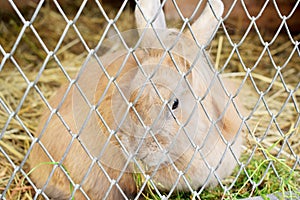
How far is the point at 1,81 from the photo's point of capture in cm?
369

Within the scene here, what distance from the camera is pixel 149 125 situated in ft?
6.93

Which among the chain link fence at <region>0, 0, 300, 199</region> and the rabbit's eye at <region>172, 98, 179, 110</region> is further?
the rabbit's eye at <region>172, 98, 179, 110</region>

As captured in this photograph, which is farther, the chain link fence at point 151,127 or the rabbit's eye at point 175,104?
the rabbit's eye at point 175,104

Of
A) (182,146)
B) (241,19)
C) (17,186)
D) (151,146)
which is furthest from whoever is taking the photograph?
(241,19)

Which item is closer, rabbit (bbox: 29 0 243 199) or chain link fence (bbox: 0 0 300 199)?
chain link fence (bbox: 0 0 300 199)

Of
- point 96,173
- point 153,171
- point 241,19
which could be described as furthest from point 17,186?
point 241,19

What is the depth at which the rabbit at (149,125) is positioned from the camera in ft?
7.06

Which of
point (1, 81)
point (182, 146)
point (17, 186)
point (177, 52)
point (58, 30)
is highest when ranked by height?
point (58, 30)

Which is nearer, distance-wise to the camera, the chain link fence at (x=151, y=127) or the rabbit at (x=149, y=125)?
the chain link fence at (x=151, y=127)

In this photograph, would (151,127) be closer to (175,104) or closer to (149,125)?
(149,125)

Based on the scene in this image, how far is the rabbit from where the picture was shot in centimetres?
215

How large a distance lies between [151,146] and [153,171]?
152mm

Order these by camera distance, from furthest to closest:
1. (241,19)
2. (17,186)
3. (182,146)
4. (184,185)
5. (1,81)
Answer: (241,19), (1,81), (17,186), (184,185), (182,146)

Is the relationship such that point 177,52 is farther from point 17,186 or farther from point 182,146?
point 17,186
